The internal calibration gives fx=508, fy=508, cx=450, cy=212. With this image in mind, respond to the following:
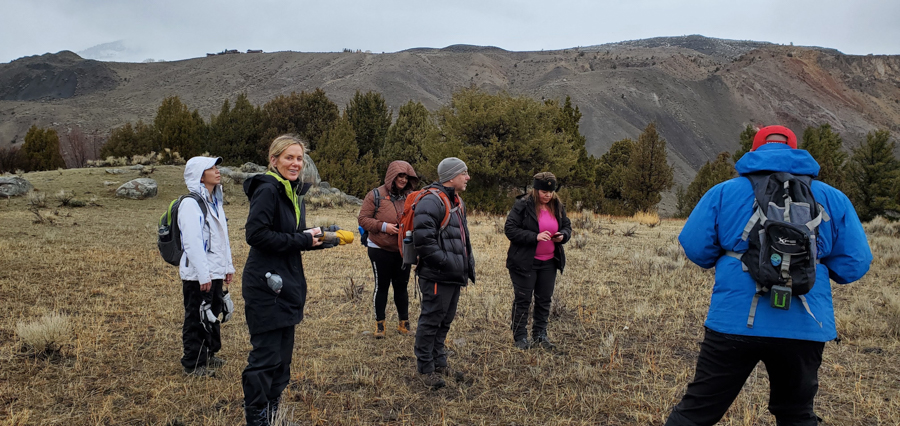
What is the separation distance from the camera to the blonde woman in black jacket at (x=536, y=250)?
4934mm

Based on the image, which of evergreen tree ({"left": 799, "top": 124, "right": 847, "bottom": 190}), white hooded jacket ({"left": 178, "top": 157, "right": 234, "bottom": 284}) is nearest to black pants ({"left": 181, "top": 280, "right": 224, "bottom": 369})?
white hooded jacket ({"left": 178, "top": 157, "right": 234, "bottom": 284})

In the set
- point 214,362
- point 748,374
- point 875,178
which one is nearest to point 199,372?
point 214,362

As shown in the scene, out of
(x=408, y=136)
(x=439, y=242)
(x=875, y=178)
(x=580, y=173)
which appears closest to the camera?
(x=439, y=242)

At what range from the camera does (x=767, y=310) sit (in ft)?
7.61

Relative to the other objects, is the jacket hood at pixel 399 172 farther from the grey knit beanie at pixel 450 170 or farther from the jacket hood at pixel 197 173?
the jacket hood at pixel 197 173

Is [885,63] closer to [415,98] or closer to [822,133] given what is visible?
[822,133]

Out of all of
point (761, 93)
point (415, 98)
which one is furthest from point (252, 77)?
point (761, 93)

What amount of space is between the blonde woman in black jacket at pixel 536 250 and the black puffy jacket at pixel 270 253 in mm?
2405

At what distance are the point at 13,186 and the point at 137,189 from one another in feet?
11.5

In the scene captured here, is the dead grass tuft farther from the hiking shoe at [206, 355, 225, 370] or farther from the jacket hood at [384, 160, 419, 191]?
the jacket hood at [384, 160, 419, 191]

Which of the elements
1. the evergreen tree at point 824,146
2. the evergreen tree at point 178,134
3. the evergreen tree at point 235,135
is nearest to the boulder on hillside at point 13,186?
the evergreen tree at point 178,134

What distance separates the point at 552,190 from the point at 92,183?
20063mm

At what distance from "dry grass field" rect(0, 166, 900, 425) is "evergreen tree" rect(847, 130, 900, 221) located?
22937 mm

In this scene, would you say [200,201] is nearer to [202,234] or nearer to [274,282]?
[202,234]
